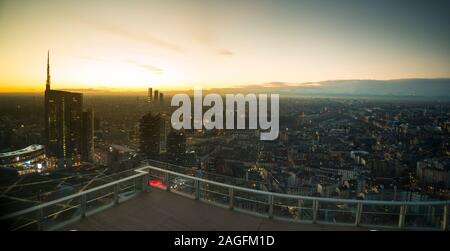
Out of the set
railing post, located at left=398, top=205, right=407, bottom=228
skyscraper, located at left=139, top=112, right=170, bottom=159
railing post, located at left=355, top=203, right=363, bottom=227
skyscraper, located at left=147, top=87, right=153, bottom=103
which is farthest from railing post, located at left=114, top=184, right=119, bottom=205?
skyscraper, located at left=147, top=87, right=153, bottom=103

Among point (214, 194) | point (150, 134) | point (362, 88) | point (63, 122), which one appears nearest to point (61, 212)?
point (214, 194)

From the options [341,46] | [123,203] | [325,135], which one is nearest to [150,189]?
[123,203]

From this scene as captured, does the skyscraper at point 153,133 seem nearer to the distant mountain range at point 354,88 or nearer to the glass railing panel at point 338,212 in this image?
the distant mountain range at point 354,88

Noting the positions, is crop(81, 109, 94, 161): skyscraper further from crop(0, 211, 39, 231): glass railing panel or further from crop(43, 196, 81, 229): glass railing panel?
crop(0, 211, 39, 231): glass railing panel

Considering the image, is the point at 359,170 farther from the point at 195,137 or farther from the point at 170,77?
the point at 170,77
